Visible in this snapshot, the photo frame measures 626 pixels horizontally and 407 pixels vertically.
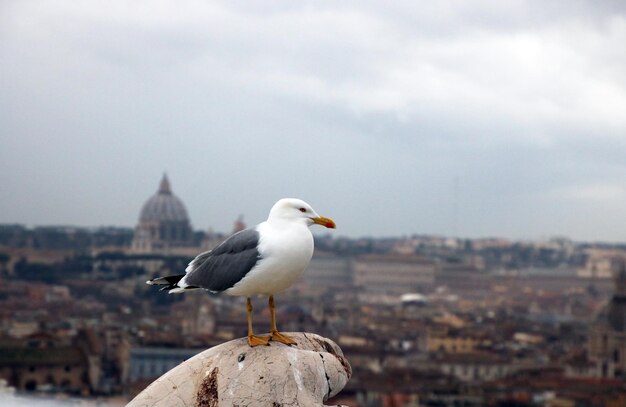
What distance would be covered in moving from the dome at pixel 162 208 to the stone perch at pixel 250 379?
11512 centimetres

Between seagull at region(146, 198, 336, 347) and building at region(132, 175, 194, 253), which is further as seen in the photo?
building at region(132, 175, 194, 253)

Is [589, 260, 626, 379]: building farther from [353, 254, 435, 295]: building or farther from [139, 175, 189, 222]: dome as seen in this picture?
[139, 175, 189, 222]: dome

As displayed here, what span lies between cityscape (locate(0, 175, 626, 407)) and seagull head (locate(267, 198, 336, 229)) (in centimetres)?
2046

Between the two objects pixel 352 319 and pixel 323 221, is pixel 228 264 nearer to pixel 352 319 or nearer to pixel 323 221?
pixel 323 221

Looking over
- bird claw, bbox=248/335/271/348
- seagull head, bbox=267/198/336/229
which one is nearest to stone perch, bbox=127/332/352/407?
bird claw, bbox=248/335/271/348

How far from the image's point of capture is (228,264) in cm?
619

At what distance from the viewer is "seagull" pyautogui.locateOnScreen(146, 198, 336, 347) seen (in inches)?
239

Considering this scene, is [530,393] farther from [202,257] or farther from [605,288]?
[605,288]

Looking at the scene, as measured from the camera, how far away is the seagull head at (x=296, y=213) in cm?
609

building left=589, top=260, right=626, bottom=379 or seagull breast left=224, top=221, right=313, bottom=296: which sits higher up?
seagull breast left=224, top=221, right=313, bottom=296

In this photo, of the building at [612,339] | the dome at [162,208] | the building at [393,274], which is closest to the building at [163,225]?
the dome at [162,208]

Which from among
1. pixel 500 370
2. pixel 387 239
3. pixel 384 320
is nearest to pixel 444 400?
pixel 500 370

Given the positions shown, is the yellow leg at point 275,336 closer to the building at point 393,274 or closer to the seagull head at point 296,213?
the seagull head at point 296,213

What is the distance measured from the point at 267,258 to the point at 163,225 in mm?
114954
